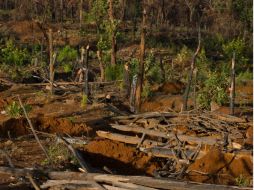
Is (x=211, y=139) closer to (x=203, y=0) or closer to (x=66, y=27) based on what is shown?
(x=66, y=27)

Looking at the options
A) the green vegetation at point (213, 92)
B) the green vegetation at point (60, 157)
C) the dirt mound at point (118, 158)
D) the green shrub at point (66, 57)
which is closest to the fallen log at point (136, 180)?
the green vegetation at point (60, 157)

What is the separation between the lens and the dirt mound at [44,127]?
→ 30.3ft

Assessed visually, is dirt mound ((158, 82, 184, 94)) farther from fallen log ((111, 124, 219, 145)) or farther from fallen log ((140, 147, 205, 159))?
fallen log ((140, 147, 205, 159))

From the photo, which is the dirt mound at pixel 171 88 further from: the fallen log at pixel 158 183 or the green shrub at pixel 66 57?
the fallen log at pixel 158 183

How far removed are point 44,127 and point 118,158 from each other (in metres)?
2.23

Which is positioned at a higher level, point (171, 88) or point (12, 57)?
point (12, 57)

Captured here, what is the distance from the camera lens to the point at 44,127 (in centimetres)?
931

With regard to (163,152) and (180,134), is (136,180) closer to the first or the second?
(163,152)

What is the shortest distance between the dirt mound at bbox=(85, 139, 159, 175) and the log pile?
0.65ft

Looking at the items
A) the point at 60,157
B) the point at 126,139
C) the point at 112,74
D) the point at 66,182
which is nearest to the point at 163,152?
the point at 126,139

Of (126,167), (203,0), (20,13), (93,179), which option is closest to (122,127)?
(126,167)

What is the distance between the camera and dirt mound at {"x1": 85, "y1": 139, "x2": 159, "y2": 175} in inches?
292

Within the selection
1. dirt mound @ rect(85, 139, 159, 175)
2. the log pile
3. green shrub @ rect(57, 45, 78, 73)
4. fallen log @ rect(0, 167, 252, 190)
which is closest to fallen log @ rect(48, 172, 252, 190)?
fallen log @ rect(0, 167, 252, 190)

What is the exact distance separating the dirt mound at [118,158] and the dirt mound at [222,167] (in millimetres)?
808
